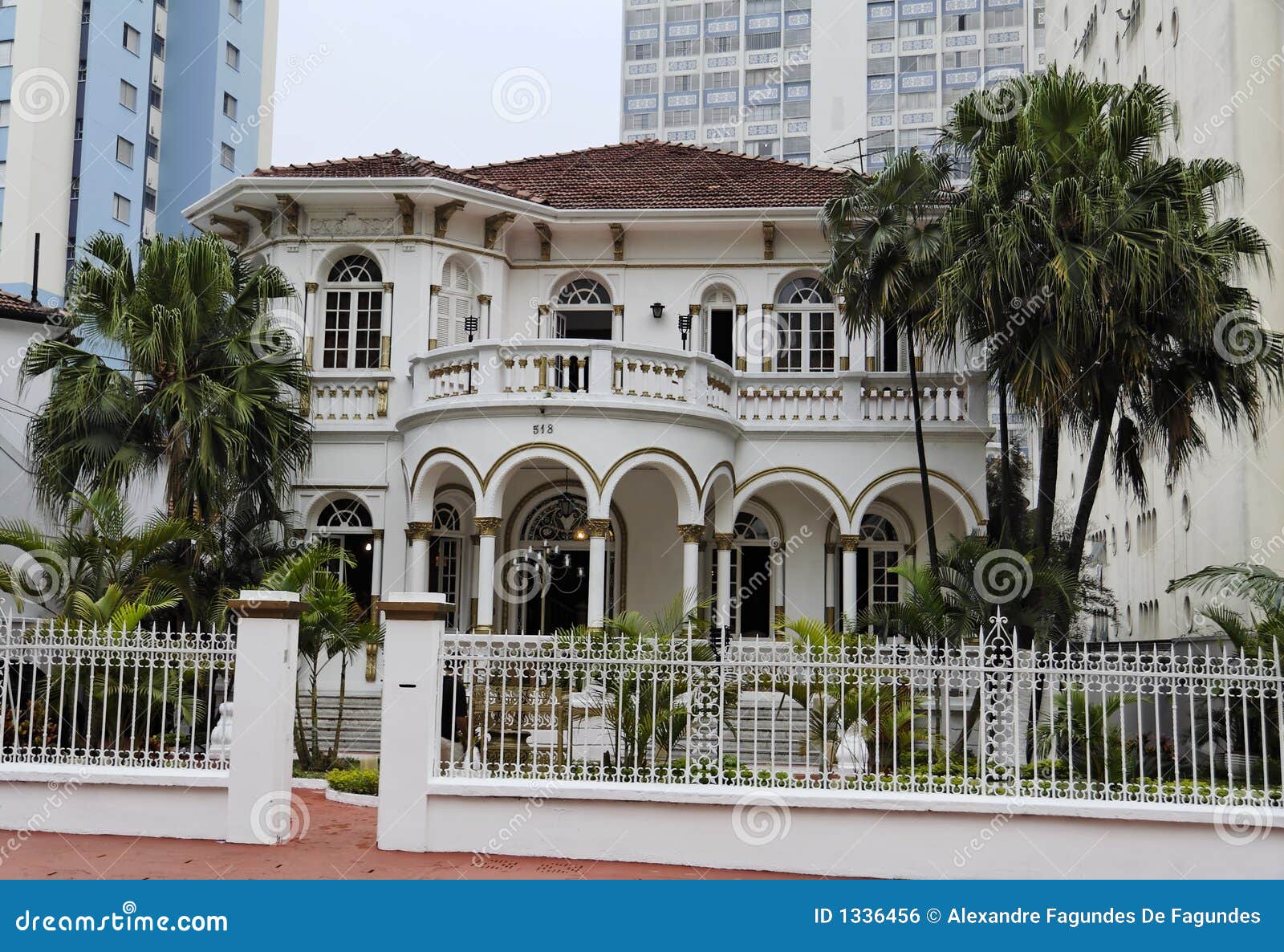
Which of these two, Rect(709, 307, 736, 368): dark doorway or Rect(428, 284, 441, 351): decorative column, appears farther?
Rect(709, 307, 736, 368): dark doorway

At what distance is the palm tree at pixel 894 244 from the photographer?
16828 millimetres

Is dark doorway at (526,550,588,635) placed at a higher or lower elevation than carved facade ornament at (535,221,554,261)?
lower

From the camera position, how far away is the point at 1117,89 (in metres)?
15.8

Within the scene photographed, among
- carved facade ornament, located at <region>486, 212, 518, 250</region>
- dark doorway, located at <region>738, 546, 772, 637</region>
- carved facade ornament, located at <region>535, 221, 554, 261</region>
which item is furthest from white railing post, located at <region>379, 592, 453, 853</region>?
carved facade ornament, located at <region>535, 221, 554, 261</region>

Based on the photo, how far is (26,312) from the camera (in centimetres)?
2045

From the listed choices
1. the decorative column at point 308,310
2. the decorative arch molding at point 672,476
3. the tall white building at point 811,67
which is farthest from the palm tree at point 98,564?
the tall white building at point 811,67

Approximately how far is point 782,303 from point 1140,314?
7019mm

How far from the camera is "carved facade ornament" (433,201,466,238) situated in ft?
65.2

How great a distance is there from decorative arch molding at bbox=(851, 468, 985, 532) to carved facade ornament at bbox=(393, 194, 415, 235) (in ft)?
26.0

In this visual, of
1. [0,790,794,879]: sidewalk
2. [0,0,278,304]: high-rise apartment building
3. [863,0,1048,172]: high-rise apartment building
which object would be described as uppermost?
[863,0,1048,172]: high-rise apartment building

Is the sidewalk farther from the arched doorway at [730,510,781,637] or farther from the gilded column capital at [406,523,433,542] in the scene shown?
the arched doorway at [730,510,781,637]

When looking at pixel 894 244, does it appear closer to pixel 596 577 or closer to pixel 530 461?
pixel 530 461

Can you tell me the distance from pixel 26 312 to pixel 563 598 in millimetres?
9490

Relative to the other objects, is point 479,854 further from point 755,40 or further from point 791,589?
point 755,40
